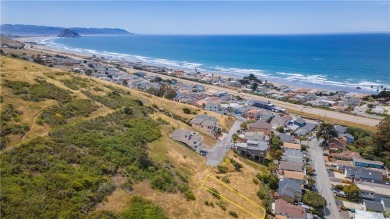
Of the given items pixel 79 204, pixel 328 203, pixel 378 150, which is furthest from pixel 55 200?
pixel 378 150

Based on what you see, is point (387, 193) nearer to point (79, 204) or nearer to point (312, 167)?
point (312, 167)

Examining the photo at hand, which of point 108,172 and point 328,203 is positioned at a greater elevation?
point 108,172

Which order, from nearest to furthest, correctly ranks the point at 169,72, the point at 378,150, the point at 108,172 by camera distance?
the point at 108,172, the point at 378,150, the point at 169,72

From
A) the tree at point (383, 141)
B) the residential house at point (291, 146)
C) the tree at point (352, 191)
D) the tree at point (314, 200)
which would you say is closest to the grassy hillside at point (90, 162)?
the tree at point (314, 200)

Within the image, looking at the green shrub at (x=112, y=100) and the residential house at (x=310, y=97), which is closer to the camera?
the green shrub at (x=112, y=100)

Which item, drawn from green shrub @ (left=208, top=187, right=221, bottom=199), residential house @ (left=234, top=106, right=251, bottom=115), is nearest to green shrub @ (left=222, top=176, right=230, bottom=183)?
green shrub @ (left=208, top=187, right=221, bottom=199)

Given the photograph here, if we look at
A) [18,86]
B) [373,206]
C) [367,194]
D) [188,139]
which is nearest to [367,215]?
[373,206]

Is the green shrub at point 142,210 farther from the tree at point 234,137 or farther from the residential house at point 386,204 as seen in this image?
the residential house at point 386,204

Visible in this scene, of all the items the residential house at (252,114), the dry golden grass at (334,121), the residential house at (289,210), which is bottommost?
the residential house at (289,210)
